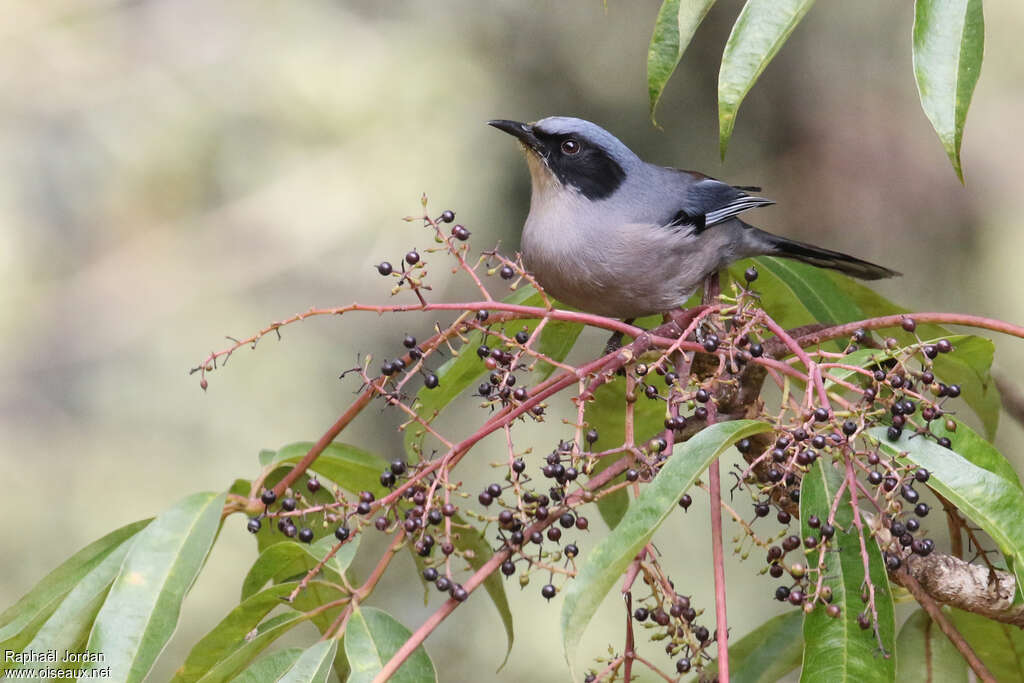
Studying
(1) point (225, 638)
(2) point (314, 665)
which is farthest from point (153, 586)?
(2) point (314, 665)

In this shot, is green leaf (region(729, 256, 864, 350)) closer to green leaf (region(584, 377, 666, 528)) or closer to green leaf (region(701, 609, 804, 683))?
green leaf (region(584, 377, 666, 528))

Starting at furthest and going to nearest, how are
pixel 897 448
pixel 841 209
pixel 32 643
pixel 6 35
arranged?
pixel 6 35 → pixel 841 209 → pixel 32 643 → pixel 897 448

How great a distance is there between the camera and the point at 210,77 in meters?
4.87

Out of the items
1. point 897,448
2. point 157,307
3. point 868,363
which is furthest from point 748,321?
point 157,307

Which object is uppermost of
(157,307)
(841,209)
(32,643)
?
(841,209)

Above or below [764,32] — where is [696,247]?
above

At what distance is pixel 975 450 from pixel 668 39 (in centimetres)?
78

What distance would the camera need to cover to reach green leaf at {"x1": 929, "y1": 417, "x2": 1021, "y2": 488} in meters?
1.62

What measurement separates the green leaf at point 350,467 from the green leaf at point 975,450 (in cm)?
108

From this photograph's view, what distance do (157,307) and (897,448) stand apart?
3.78 metres

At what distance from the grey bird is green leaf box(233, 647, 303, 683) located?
4.26 ft

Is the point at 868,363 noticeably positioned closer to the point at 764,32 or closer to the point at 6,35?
the point at 764,32

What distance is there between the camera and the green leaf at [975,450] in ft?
5.30

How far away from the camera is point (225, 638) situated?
6.16 ft
